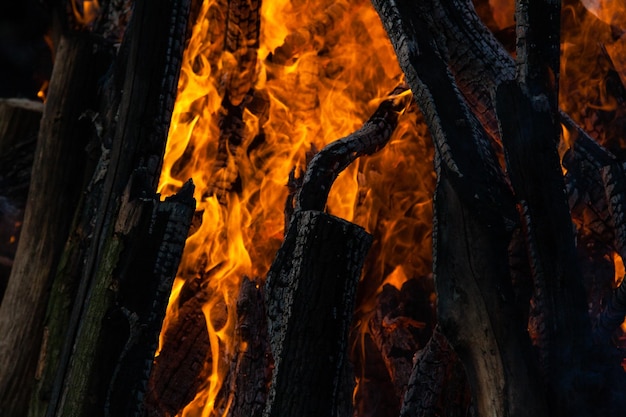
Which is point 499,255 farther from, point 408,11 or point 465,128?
point 408,11

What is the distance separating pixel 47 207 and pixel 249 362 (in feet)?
5.11

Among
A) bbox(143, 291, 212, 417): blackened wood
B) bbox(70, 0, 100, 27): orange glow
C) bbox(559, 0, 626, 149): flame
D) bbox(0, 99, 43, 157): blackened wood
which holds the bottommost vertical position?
bbox(143, 291, 212, 417): blackened wood

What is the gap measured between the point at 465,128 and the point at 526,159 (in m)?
0.25

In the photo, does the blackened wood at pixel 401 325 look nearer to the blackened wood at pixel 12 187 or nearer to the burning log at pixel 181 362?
the burning log at pixel 181 362

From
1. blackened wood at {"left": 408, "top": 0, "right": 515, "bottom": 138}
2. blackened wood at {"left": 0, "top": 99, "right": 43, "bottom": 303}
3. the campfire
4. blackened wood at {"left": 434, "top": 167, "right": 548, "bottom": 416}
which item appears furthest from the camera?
blackened wood at {"left": 0, "top": 99, "right": 43, "bottom": 303}

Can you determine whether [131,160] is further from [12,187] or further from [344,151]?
[12,187]

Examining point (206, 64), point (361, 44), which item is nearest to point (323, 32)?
point (361, 44)

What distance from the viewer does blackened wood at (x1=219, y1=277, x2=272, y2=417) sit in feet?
11.0

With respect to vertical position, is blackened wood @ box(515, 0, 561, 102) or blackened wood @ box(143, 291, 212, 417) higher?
blackened wood @ box(515, 0, 561, 102)

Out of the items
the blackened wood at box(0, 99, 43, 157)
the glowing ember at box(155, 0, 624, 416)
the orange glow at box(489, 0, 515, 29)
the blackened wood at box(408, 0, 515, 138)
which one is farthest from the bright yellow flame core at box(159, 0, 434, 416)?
the blackened wood at box(0, 99, 43, 157)

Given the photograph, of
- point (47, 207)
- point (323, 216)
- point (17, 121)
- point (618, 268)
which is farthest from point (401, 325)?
point (17, 121)

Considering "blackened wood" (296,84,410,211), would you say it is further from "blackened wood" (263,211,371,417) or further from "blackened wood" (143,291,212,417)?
"blackened wood" (143,291,212,417)

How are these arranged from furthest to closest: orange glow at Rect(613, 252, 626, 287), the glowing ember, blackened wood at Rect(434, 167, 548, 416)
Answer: the glowing ember
orange glow at Rect(613, 252, 626, 287)
blackened wood at Rect(434, 167, 548, 416)

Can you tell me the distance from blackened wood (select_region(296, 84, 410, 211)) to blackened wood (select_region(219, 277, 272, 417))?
77 centimetres
